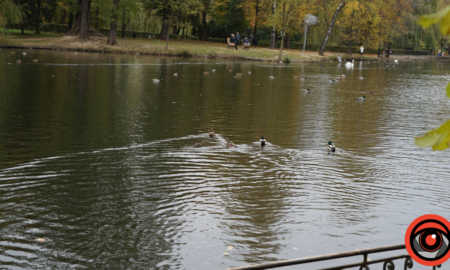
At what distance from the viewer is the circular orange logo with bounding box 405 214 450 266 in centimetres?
394

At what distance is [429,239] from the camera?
400 centimetres

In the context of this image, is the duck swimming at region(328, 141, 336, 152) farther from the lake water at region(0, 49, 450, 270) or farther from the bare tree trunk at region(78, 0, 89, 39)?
the bare tree trunk at region(78, 0, 89, 39)

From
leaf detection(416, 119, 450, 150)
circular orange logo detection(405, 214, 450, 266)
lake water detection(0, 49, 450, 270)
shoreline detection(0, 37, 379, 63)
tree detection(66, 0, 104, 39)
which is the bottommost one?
lake water detection(0, 49, 450, 270)

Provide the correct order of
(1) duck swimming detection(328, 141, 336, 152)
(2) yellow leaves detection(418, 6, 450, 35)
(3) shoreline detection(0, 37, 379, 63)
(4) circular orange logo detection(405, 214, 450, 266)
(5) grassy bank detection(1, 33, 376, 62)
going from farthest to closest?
1. (5) grassy bank detection(1, 33, 376, 62)
2. (3) shoreline detection(0, 37, 379, 63)
3. (1) duck swimming detection(328, 141, 336, 152)
4. (4) circular orange logo detection(405, 214, 450, 266)
5. (2) yellow leaves detection(418, 6, 450, 35)

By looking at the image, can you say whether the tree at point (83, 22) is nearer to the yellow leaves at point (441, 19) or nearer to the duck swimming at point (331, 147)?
the duck swimming at point (331, 147)

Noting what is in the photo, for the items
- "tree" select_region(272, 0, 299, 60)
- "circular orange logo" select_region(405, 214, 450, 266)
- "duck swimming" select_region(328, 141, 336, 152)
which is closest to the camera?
"circular orange logo" select_region(405, 214, 450, 266)

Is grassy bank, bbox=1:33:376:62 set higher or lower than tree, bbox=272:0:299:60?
lower

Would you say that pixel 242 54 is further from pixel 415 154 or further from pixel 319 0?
pixel 415 154

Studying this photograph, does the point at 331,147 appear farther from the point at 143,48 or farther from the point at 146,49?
the point at 143,48

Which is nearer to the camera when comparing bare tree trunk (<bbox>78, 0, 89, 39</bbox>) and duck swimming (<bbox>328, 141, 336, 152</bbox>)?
duck swimming (<bbox>328, 141, 336, 152</bbox>)

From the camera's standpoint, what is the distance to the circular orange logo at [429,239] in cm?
394

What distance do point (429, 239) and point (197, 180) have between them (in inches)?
342

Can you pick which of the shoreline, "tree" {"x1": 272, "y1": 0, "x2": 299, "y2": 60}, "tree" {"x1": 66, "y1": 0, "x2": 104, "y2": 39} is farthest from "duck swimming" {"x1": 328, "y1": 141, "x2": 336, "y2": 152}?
"tree" {"x1": 66, "y1": 0, "x2": 104, "y2": 39}

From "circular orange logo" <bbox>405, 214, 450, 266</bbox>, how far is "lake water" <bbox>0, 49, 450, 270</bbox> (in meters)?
4.46
